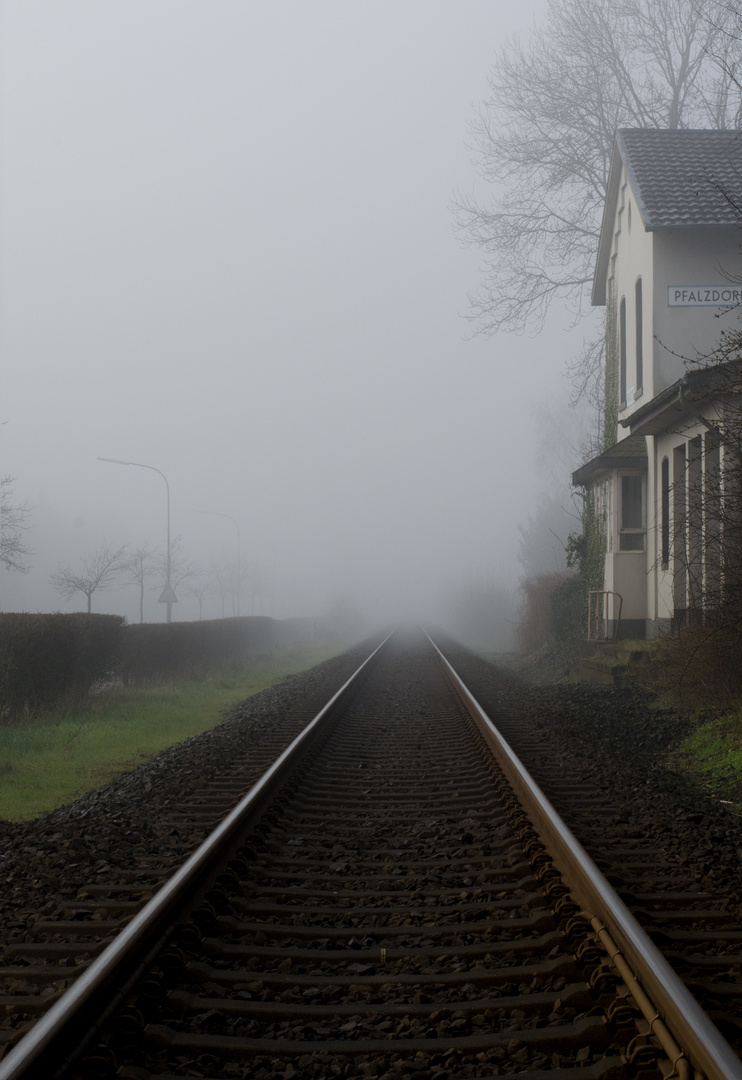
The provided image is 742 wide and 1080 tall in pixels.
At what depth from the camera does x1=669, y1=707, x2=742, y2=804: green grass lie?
26.4 ft

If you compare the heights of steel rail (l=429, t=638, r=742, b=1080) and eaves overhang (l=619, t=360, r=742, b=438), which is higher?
eaves overhang (l=619, t=360, r=742, b=438)

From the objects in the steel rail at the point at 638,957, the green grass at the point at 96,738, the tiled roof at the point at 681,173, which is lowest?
the green grass at the point at 96,738

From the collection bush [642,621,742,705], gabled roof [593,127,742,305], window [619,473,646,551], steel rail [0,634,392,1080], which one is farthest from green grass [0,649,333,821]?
gabled roof [593,127,742,305]

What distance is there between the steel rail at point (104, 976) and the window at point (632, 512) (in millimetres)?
14198

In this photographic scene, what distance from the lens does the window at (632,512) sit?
60.0 feet

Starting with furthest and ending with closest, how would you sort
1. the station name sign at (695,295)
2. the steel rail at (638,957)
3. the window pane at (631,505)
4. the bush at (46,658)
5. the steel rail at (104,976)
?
1. the window pane at (631,505)
2. the station name sign at (695,295)
3. the bush at (46,658)
4. the steel rail at (104,976)
5. the steel rail at (638,957)

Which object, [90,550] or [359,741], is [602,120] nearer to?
[359,741]

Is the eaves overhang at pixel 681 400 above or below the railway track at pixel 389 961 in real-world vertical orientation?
above

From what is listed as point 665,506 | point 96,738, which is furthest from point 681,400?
point 96,738

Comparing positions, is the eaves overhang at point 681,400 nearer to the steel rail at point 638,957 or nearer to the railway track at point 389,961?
the steel rail at point 638,957

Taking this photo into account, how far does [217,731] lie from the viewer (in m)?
11.4

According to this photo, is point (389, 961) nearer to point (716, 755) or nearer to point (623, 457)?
point (716, 755)

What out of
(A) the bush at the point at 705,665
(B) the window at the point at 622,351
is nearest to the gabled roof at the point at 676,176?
(B) the window at the point at 622,351

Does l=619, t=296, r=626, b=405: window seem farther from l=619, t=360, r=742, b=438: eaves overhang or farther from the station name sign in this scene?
l=619, t=360, r=742, b=438: eaves overhang
